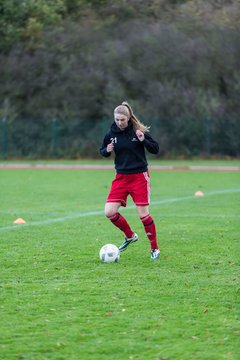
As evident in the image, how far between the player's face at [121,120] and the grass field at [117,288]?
5.22 feet

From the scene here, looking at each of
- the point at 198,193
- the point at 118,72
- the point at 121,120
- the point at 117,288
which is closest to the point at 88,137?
the point at 118,72

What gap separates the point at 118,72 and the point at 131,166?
3368cm

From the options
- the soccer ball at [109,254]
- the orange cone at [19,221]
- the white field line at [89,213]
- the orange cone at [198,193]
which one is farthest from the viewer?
the orange cone at [198,193]

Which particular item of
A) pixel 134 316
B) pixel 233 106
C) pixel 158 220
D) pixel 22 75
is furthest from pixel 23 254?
pixel 22 75

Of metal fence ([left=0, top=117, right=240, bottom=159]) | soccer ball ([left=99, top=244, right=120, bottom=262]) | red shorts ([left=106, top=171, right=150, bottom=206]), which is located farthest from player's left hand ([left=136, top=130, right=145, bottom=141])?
metal fence ([left=0, top=117, right=240, bottom=159])

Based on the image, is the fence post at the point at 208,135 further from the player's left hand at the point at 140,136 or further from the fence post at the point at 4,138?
the player's left hand at the point at 140,136

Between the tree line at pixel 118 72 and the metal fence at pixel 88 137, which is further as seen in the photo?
the tree line at pixel 118 72

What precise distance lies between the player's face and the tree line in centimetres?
2859

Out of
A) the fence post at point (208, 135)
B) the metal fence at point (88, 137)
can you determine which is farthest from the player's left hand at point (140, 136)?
the fence post at point (208, 135)

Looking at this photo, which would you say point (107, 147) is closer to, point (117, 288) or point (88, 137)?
point (117, 288)

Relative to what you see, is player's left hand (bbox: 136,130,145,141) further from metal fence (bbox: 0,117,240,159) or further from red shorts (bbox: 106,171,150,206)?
metal fence (bbox: 0,117,240,159)

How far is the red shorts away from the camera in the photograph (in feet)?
34.2

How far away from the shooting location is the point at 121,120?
10.3 m

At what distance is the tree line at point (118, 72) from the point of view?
3984cm
